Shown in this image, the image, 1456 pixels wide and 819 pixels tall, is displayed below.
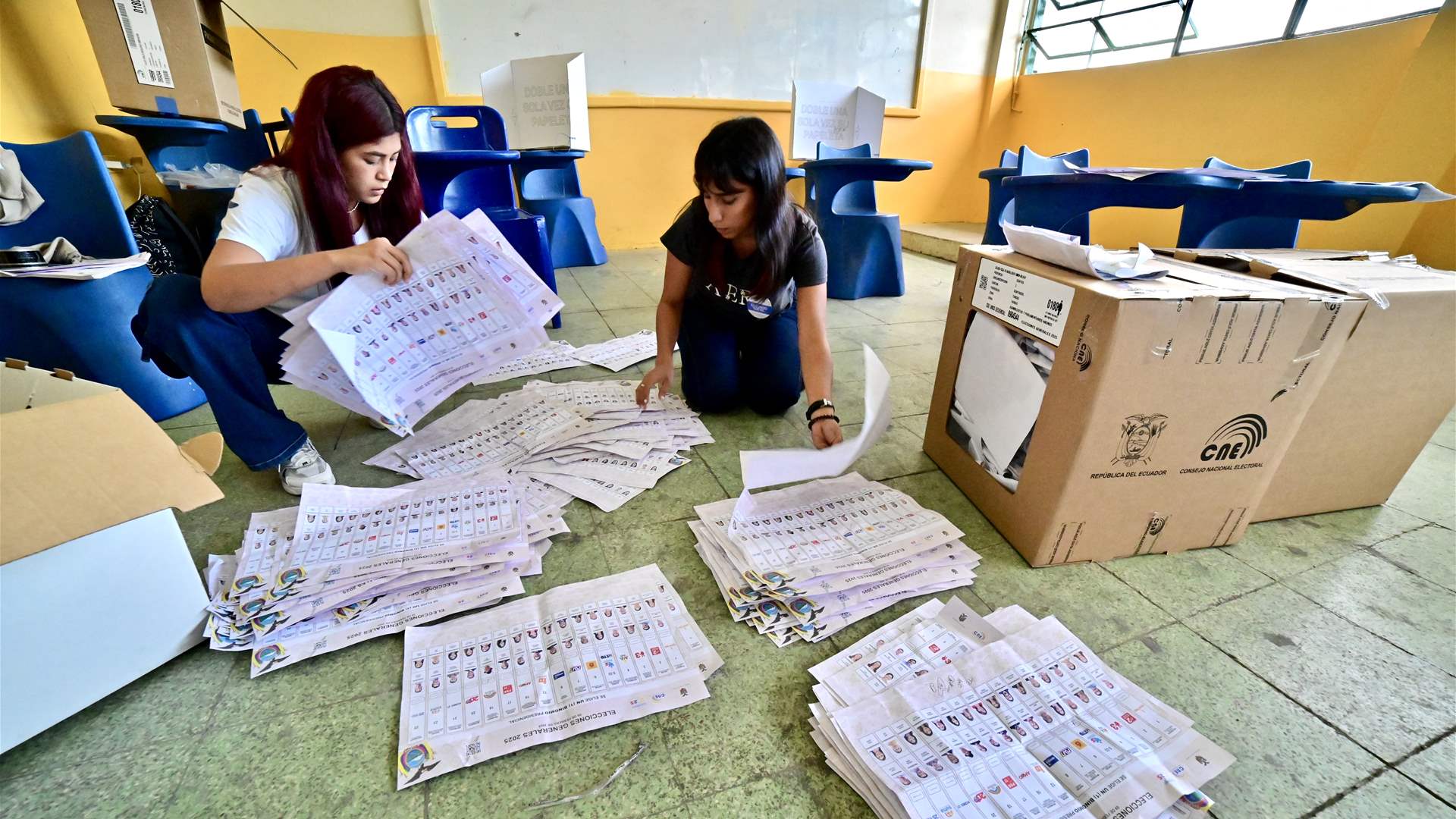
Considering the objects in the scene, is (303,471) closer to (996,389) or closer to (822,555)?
(822,555)

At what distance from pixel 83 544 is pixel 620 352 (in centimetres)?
133

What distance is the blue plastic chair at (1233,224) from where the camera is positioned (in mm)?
1862

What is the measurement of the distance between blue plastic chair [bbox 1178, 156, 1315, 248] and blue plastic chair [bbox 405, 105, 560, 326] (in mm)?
2257

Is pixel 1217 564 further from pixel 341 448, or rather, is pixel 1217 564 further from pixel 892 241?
pixel 892 241

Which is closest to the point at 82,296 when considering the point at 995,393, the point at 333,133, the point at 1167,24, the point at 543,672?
the point at 333,133

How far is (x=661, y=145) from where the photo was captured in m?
3.70

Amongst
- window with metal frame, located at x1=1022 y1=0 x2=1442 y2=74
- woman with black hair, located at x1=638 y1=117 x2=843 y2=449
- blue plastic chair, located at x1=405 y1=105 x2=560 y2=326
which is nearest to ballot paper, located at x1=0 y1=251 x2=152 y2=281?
blue plastic chair, located at x1=405 y1=105 x2=560 y2=326

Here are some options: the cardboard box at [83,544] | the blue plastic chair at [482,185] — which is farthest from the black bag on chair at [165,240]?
the cardboard box at [83,544]

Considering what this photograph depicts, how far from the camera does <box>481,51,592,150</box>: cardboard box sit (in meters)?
2.45

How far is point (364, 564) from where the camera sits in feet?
2.72

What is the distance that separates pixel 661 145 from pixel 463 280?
303cm

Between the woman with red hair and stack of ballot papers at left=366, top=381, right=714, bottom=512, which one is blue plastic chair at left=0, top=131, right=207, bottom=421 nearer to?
the woman with red hair

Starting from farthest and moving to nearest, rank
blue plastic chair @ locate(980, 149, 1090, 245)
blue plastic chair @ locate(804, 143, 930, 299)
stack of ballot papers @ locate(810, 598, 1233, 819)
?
blue plastic chair @ locate(804, 143, 930, 299), blue plastic chair @ locate(980, 149, 1090, 245), stack of ballot papers @ locate(810, 598, 1233, 819)

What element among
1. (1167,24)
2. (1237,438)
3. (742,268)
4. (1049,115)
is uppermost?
(1167,24)
